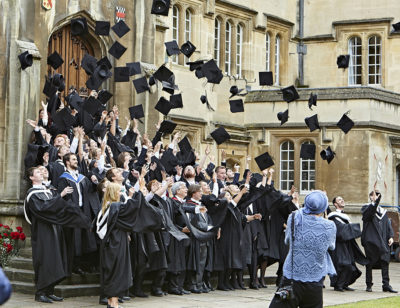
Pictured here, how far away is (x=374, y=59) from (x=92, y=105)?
56.7 feet

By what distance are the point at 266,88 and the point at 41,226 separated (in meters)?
17.8

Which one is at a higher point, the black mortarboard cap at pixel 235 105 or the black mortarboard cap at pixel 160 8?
the black mortarboard cap at pixel 160 8

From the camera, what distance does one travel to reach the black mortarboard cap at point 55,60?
54.4 ft

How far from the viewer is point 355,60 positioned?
31.2 meters

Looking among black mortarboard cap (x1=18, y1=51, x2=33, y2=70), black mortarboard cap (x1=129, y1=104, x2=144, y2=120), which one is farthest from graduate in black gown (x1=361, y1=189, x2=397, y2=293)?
black mortarboard cap (x1=18, y1=51, x2=33, y2=70)

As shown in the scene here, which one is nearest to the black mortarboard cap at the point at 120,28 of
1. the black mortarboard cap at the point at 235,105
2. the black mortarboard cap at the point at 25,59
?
the black mortarboard cap at the point at 25,59

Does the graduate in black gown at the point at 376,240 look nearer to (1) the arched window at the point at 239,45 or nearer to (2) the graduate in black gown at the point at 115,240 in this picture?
(2) the graduate in black gown at the point at 115,240

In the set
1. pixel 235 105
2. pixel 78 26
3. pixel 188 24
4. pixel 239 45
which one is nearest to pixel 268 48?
pixel 239 45

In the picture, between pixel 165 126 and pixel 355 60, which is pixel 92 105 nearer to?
pixel 165 126

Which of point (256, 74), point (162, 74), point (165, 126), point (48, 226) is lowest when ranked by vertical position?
point (48, 226)

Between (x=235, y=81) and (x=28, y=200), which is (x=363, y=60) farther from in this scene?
(x=28, y=200)

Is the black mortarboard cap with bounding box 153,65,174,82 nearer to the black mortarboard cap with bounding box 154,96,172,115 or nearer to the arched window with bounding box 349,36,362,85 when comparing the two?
the black mortarboard cap with bounding box 154,96,172,115

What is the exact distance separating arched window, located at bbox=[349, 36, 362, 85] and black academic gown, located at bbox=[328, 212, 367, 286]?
1575cm

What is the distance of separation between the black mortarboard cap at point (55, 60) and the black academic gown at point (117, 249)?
5370 millimetres
